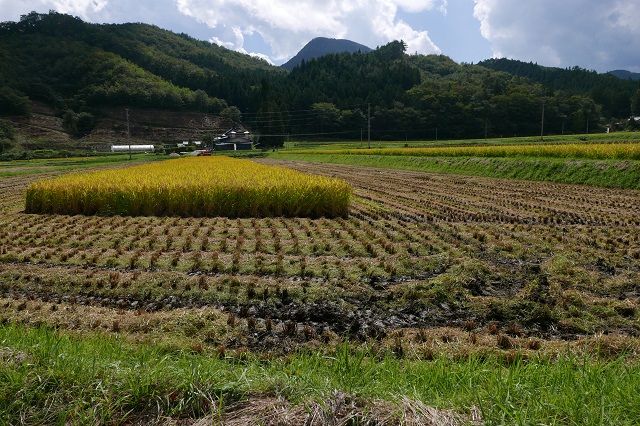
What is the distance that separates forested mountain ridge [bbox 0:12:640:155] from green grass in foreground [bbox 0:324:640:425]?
62.3 m

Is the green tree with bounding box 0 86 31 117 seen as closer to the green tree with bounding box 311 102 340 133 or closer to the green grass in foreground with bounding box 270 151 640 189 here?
the green tree with bounding box 311 102 340 133

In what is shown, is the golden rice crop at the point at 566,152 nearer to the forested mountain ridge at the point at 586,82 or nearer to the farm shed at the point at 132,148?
the farm shed at the point at 132,148

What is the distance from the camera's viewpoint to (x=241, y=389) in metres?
2.22

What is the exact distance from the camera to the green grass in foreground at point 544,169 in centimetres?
1698

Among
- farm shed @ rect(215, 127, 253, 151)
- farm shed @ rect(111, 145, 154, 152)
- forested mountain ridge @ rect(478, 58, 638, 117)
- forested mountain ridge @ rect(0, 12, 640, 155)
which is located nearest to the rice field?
forested mountain ridge @ rect(0, 12, 640, 155)

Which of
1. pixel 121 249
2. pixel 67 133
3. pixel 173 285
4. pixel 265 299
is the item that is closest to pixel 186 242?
pixel 121 249

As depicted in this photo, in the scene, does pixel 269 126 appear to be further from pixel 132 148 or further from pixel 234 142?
pixel 132 148

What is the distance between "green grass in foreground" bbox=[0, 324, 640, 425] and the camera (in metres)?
2.00

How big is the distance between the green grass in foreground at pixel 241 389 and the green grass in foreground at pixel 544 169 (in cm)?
1801

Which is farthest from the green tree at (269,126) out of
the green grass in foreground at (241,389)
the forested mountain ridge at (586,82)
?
the green grass in foreground at (241,389)

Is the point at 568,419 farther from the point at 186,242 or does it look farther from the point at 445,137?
the point at 445,137

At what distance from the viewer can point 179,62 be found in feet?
429

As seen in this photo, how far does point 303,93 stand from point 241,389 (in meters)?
108

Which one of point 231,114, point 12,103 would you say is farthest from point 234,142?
point 12,103
